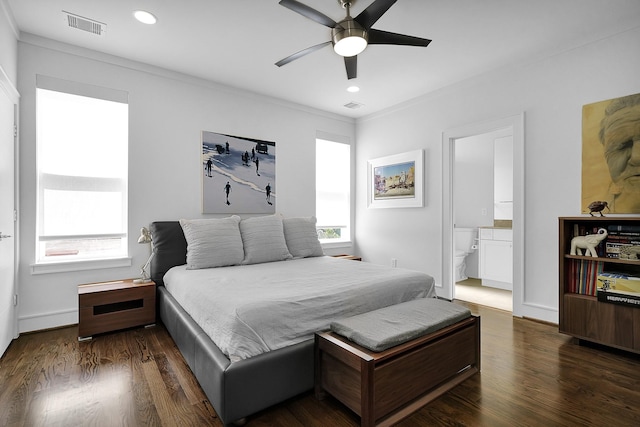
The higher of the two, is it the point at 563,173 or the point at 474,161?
the point at 474,161

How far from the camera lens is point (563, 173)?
301 centimetres

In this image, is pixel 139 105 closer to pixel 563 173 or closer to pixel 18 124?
pixel 18 124

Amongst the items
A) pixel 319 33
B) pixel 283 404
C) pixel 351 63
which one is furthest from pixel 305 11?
pixel 283 404

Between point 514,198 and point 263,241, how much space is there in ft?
9.02

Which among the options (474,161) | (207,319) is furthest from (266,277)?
(474,161)

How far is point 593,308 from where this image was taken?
2527 mm

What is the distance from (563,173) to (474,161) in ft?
7.96

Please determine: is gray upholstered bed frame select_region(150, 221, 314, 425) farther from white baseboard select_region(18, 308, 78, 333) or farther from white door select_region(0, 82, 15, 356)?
white baseboard select_region(18, 308, 78, 333)

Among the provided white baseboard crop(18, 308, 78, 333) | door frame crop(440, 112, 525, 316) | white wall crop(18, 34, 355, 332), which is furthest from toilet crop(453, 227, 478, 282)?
white baseboard crop(18, 308, 78, 333)

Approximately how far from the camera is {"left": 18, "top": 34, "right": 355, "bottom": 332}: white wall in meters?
2.85

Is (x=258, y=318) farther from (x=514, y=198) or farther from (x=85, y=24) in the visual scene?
(x=514, y=198)

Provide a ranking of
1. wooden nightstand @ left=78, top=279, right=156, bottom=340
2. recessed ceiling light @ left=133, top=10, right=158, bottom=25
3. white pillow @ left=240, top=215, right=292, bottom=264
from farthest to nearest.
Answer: white pillow @ left=240, top=215, right=292, bottom=264
wooden nightstand @ left=78, top=279, right=156, bottom=340
recessed ceiling light @ left=133, top=10, right=158, bottom=25

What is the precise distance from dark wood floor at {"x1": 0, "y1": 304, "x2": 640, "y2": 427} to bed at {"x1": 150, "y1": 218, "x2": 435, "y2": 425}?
161 mm

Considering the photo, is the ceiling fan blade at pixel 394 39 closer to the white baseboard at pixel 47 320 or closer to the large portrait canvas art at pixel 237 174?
the large portrait canvas art at pixel 237 174
